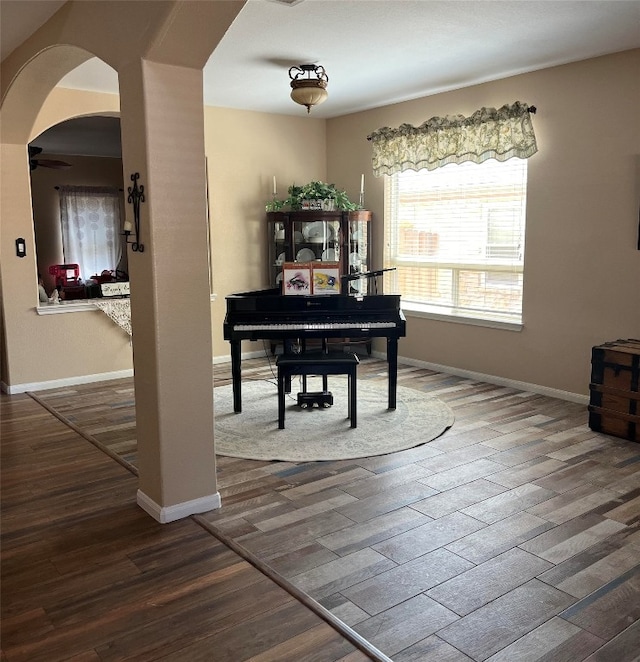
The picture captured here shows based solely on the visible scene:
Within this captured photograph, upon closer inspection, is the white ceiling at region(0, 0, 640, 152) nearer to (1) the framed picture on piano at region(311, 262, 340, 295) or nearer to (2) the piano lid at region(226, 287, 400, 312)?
(1) the framed picture on piano at region(311, 262, 340, 295)

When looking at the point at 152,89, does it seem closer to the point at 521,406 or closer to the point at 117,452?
the point at 117,452

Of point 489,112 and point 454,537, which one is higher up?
point 489,112

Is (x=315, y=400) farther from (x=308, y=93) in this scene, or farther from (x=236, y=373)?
(x=308, y=93)

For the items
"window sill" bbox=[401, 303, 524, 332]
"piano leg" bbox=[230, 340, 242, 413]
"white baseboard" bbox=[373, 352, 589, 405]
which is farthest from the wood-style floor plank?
"window sill" bbox=[401, 303, 524, 332]

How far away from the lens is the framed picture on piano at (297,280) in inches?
188

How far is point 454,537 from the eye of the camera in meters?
2.91

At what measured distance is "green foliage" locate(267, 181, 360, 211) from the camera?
257 inches

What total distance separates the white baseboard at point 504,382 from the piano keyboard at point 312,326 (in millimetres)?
1502

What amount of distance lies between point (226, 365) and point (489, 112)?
3.50m

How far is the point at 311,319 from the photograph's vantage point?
15.6 ft

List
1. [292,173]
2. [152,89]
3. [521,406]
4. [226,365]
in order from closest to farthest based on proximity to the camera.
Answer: [152,89], [521,406], [226,365], [292,173]

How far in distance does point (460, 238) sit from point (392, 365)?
181 cm

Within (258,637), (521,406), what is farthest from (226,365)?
(258,637)

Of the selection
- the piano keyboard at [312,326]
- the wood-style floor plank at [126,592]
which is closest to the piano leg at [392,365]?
the piano keyboard at [312,326]
